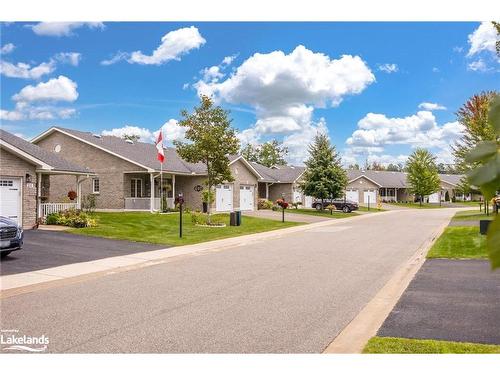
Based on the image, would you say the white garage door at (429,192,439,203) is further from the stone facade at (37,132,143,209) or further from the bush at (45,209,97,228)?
the bush at (45,209,97,228)

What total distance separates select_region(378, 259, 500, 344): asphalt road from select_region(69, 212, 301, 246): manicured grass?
411 inches

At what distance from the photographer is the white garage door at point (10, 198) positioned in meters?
20.0

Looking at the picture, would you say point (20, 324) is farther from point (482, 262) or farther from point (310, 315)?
point (482, 262)

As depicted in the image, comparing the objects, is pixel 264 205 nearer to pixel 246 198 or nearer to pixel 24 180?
pixel 246 198

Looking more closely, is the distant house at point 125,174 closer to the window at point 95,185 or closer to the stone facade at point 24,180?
the window at point 95,185

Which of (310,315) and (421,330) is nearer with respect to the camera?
(421,330)

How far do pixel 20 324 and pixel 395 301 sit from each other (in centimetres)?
637

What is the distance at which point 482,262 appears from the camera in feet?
42.2

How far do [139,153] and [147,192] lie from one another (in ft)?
10.8

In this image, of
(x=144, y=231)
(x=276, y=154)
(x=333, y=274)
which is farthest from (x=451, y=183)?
(x=333, y=274)

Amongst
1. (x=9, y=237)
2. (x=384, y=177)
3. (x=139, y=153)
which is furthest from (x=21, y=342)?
(x=384, y=177)

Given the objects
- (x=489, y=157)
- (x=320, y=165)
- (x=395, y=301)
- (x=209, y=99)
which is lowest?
(x=395, y=301)

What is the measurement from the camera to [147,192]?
34750 millimetres

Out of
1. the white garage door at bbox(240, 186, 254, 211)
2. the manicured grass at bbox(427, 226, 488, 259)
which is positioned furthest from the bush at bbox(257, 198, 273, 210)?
the manicured grass at bbox(427, 226, 488, 259)
